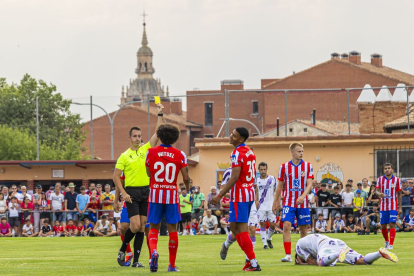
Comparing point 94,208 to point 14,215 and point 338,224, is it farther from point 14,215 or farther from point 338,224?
point 338,224

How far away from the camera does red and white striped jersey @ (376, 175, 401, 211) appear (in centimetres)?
1919

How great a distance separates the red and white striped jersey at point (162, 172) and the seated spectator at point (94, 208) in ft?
66.9

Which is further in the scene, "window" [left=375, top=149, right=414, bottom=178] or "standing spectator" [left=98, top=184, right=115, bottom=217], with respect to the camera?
"window" [left=375, top=149, right=414, bottom=178]

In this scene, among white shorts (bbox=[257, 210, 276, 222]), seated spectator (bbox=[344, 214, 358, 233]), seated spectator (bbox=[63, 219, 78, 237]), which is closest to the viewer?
white shorts (bbox=[257, 210, 276, 222])

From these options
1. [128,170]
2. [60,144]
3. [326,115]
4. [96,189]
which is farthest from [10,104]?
[128,170]

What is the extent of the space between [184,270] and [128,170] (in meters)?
1.86

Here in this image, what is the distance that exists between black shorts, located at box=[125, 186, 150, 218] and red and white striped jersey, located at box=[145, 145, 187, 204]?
1.26m

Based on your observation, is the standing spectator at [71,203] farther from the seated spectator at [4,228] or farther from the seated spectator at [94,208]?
the seated spectator at [4,228]

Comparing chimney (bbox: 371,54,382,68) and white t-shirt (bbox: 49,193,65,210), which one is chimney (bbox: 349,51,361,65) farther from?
white t-shirt (bbox: 49,193,65,210)

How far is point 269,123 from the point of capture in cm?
8919

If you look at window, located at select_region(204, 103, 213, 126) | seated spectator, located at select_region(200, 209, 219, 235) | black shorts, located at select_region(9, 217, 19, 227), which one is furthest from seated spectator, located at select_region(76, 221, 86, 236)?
window, located at select_region(204, 103, 213, 126)

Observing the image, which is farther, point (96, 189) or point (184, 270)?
point (96, 189)

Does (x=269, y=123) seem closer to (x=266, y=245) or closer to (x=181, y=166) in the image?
(x=266, y=245)

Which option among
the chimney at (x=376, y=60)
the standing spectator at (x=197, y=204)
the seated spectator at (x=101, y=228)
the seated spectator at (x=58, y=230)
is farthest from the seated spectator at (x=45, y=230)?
the chimney at (x=376, y=60)
